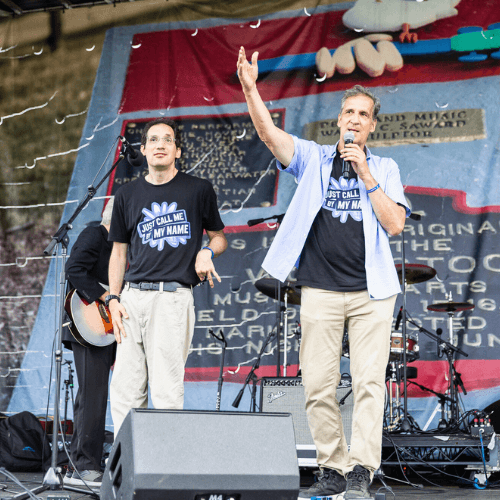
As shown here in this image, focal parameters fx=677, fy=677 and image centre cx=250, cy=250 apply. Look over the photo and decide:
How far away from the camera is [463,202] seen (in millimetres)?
5309

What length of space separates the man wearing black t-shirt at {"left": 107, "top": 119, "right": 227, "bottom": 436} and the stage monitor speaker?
818 mm

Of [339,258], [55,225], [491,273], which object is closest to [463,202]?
[491,273]

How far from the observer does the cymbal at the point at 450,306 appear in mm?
4852

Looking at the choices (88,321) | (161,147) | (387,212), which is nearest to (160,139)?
(161,147)

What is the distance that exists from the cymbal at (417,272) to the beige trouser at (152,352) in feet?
7.34

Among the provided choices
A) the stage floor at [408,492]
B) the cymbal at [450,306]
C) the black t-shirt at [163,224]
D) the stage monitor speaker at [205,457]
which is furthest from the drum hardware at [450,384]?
the stage monitor speaker at [205,457]

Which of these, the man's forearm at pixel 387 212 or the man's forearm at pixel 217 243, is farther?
the man's forearm at pixel 217 243

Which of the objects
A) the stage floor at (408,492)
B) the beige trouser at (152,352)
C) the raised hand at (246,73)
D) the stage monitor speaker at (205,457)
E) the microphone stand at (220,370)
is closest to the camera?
the stage monitor speaker at (205,457)

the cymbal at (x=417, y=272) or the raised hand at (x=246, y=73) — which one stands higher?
the raised hand at (x=246, y=73)

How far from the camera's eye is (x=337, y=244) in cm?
283

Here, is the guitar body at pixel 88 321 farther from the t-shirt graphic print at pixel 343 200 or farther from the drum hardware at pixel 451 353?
the drum hardware at pixel 451 353

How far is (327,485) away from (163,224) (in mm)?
1289

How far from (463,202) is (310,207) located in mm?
2850

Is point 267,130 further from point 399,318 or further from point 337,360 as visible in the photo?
point 399,318
